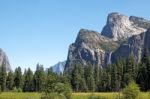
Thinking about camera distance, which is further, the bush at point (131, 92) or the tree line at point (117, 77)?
the tree line at point (117, 77)

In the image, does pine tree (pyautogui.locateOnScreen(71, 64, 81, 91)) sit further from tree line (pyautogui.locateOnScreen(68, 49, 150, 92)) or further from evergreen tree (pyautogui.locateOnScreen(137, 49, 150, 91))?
evergreen tree (pyautogui.locateOnScreen(137, 49, 150, 91))

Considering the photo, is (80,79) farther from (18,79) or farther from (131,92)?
(131,92)

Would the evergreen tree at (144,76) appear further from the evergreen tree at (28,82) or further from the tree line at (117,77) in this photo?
the evergreen tree at (28,82)

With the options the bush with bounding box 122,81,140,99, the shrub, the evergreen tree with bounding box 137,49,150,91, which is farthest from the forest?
the shrub

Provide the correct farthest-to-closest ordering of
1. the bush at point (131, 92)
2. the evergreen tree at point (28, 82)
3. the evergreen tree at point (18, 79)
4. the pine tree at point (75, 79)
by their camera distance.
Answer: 1. the evergreen tree at point (18, 79)
2. the evergreen tree at point (28, 82)
3. the pine tree at point (75, 79)
4. the bush at point (131, 92)

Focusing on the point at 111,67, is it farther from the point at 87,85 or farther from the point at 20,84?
the point at 20,84

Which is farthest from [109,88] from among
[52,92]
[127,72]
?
[52,92]

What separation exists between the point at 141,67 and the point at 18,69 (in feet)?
243

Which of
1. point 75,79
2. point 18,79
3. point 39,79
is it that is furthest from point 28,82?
point 75,79

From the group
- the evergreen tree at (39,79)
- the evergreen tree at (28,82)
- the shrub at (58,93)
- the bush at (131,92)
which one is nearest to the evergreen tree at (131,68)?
the evergreen tree at (39,79)

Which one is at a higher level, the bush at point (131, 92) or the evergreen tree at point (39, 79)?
the evergreen tree at point (39, 79)

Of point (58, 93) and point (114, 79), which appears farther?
point (114, 79)

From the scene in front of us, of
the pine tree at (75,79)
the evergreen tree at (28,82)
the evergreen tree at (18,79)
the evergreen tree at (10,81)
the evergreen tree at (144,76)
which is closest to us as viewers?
the evergreen tree at (144,76)

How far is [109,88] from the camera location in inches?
7308
